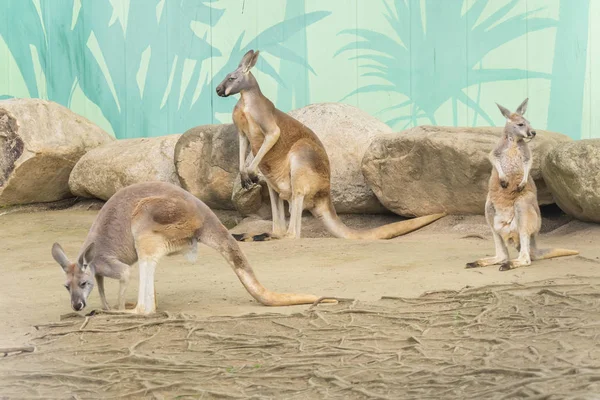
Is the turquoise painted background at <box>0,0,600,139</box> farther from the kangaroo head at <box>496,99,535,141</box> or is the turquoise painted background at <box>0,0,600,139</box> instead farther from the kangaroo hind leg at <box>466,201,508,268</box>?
the kangaroo hind leg at <box>466,201,508,268</box>

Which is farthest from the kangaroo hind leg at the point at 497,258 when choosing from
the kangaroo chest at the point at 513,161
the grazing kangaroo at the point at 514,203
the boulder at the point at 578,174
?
the boulder at the point at 578,174

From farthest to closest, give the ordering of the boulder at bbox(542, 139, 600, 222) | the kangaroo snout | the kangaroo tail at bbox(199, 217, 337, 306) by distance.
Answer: the boulder at bbox(542, 139, 600, 222)
the kangaroo tail at bbox(199, 217, 337, 306)
the kangaroo snout

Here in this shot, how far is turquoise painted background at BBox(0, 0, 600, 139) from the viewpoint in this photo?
27.2ft

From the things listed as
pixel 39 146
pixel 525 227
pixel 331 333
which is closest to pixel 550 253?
pixel 525 227

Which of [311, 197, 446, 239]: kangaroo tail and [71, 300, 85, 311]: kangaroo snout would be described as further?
[311, 197, 446, 239]: kangaroo tail

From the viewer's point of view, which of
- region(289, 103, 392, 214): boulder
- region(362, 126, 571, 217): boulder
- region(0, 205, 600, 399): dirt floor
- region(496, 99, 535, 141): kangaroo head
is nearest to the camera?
region(0, 205, 600, 399): dirt floor

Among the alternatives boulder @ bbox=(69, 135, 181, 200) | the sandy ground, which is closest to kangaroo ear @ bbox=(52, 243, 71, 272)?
the sandy ground

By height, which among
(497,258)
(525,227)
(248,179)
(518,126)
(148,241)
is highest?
(518,126)

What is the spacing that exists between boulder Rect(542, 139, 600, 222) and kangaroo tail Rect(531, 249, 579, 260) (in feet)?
3.19

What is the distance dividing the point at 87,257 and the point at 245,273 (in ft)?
2.90

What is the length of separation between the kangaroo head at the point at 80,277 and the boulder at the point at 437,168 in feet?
13.6

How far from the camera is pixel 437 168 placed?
337 inches

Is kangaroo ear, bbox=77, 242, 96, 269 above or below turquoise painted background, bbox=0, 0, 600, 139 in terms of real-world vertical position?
below

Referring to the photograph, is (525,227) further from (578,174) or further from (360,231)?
(360,231)
